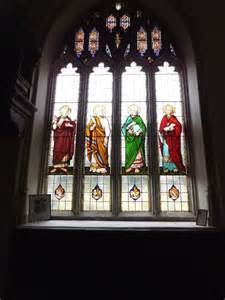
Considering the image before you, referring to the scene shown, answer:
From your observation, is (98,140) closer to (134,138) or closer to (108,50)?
(134,138)

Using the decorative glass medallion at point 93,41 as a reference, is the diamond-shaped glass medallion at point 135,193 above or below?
below

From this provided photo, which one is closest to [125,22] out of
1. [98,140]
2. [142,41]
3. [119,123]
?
[142,41]

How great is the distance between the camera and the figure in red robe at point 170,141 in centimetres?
346

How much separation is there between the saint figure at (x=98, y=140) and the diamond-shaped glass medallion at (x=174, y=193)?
3.41 ft

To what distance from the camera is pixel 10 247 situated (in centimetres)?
264

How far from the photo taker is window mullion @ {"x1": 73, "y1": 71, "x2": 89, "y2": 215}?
3381 millimetres

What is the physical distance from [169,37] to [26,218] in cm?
385

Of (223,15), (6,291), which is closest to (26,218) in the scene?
(6,291)

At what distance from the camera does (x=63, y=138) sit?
3.65 m

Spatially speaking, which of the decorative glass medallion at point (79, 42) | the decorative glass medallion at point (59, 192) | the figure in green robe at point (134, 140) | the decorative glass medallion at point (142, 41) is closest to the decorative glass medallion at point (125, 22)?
the decorative glass medallion at point (142, 41)

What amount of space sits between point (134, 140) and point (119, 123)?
1.23ft

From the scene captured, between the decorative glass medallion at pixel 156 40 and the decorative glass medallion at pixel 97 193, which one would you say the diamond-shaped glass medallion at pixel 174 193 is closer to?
the decorative glass medallion at pixel 97 193

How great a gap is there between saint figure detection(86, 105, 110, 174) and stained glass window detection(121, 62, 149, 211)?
0.28 metres

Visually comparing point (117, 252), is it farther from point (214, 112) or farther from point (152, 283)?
point (214, 112)
